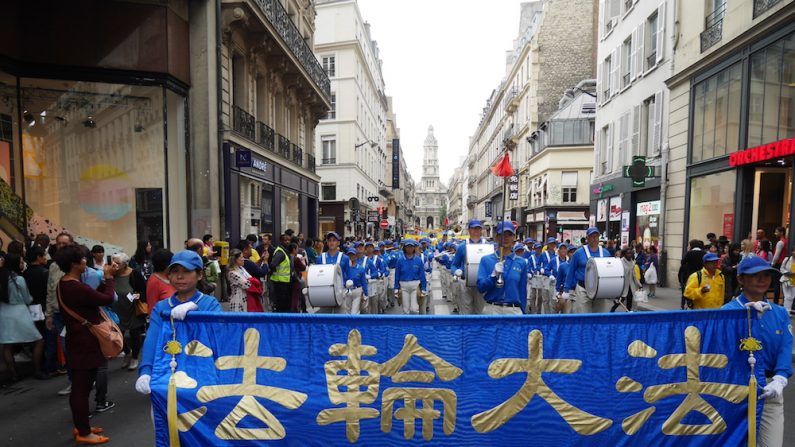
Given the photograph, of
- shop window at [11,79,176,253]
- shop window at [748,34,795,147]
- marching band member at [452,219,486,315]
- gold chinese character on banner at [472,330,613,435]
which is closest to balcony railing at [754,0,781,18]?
shop window at [748,34,795,147]

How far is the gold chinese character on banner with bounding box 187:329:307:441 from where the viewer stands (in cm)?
288

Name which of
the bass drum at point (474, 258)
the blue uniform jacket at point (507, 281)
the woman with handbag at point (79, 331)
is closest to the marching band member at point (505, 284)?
the blue uniform jacket at point (507, 281)

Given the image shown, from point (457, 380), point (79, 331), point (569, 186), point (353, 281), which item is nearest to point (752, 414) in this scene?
point (457, 380)

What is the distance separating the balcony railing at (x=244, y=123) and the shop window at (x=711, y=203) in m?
15.1

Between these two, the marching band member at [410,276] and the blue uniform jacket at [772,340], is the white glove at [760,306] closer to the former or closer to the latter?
the blue uniform jacket at [772,340]

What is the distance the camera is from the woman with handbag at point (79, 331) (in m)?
3.76

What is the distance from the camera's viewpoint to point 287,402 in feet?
9.57

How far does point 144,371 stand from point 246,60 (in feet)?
44.4

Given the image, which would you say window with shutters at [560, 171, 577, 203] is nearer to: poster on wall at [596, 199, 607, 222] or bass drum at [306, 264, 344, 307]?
poster on wall at [596, 199, 607, 222]

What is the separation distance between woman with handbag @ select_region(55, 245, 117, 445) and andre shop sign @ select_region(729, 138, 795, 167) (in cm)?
1386

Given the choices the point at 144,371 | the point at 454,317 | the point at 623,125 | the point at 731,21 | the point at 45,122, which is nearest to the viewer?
the point at 144,371

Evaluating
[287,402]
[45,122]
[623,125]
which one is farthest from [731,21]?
[45,122]

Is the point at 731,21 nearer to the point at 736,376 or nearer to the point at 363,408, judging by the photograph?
the point at 736,376

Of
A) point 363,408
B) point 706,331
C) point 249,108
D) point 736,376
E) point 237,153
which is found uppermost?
point 249,108
